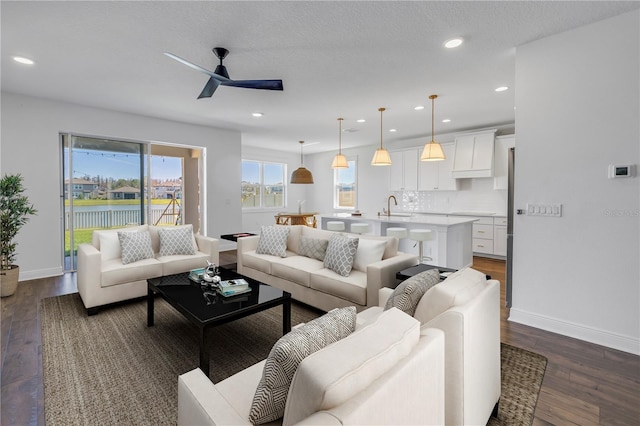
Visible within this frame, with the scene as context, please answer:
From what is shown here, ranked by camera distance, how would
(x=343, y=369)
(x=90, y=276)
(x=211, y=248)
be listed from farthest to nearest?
(x=211, y=248) → (x=90, y=276) → (x=343, y=369)

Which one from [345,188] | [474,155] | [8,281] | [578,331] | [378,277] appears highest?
[474,155]

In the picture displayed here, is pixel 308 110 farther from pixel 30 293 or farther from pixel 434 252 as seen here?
pixel 30 293

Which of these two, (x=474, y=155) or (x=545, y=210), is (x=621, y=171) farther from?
(x=474, y=155)

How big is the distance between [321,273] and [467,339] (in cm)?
197

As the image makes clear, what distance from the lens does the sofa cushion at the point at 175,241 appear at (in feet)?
13.1

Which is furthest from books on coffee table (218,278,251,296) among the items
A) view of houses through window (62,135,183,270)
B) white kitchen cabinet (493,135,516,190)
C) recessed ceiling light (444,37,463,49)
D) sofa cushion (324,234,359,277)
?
white kitchen cabinet (493,135,516,190)

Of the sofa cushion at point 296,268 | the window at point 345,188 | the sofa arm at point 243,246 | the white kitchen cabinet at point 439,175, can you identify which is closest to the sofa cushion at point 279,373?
the sofa cushion at point 296,268

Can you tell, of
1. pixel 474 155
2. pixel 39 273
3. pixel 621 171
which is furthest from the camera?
pixel 474 155

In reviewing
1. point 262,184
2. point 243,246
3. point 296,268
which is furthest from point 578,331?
point 262,184

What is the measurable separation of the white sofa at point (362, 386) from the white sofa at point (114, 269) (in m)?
2.69

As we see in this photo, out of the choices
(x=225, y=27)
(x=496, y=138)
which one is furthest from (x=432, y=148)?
(x=225, y=27)

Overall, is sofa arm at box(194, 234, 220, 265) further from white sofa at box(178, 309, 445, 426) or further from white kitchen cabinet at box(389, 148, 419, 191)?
white kitchen cabinet at box(389, 148, 419, 191)

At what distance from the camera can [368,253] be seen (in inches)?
127

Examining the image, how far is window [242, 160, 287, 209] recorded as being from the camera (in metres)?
8.94
